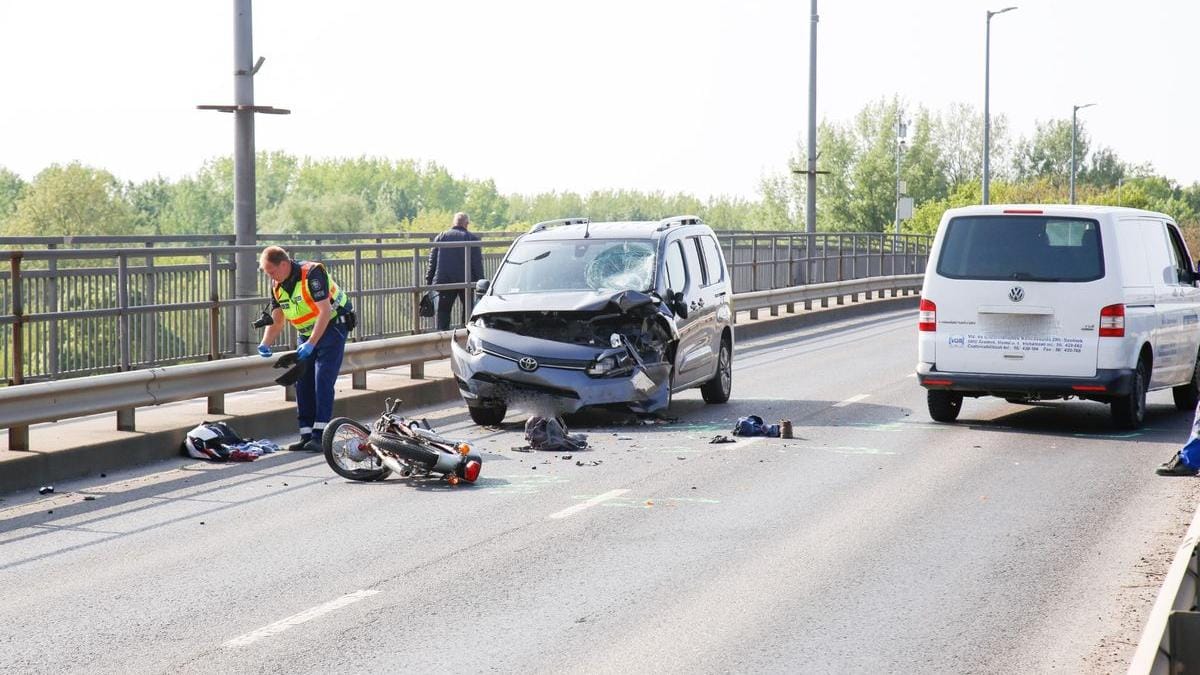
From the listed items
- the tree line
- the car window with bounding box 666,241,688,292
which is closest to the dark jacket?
the car window with bounding box 666,241,688,292

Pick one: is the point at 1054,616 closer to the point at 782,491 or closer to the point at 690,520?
the point at 690,520

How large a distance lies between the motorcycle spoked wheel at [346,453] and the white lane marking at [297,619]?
3650 mm

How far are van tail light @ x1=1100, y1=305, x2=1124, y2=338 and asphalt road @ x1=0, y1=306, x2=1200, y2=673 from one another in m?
0.87

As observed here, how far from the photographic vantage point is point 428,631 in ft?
21.5

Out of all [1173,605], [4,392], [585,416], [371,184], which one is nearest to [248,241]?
[585,416]

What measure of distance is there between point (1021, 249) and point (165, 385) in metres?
6.89

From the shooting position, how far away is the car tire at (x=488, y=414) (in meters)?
13.9

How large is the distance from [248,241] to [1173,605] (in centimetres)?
1235

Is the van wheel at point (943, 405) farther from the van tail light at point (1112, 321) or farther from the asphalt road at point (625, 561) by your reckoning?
the van tail light at point (1112, 321)

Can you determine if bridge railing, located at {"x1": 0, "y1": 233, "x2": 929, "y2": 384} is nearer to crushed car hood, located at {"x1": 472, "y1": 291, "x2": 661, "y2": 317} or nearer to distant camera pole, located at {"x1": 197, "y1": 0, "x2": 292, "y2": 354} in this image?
distant camera pole, located at {"x1": 197, "y1": 0, "x2": 292, "y2": 354}

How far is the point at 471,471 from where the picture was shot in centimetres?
1057

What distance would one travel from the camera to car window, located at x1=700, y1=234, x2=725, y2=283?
1602 centimetres

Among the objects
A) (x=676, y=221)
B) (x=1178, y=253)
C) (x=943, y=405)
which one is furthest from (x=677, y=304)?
(x=1178, y=253)

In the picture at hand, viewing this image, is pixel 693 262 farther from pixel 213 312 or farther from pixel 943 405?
pixel 213 312
